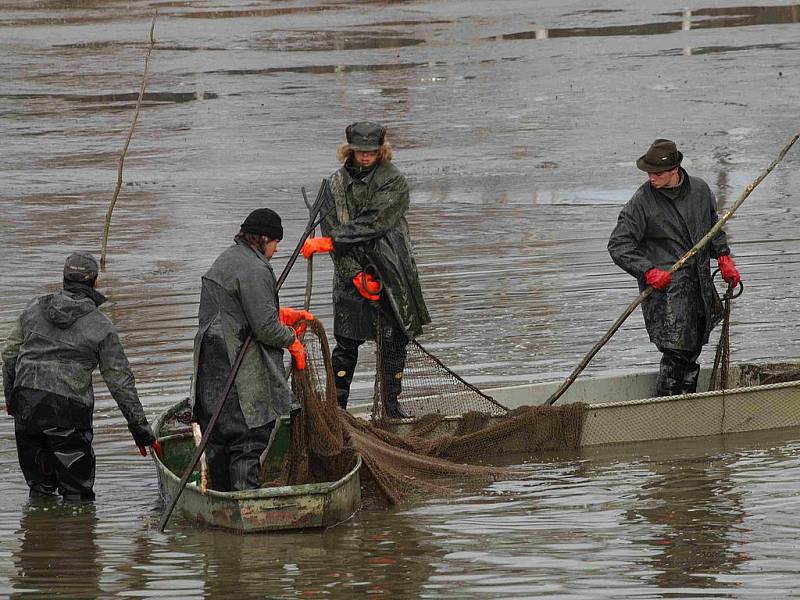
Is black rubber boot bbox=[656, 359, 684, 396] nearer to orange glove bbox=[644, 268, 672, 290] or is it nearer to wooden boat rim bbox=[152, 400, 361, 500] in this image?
orange glove bbox=[644, 268, 672, 290]

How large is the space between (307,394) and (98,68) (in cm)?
2138

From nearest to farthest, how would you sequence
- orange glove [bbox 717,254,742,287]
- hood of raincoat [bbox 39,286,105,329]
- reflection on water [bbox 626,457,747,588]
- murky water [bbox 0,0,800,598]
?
reflection on water [bbox 626,457,747,588] → murky water [bbox 0,0,800,598] → hood of raincoat [bbox 39,286,105,329] → orange glove [bbox 717,254,742,287]

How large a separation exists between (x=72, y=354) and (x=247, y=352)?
106cm

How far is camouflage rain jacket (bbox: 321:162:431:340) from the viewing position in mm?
9680

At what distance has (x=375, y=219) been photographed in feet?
31.7

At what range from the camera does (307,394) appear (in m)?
8.26

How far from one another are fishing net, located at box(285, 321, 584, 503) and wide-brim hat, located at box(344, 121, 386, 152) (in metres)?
1.18

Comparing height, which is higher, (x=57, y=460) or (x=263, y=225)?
(x=263, y=225)

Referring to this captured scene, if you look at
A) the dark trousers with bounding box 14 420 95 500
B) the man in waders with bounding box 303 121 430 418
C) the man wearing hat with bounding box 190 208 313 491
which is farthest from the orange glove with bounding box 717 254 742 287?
the dark trousers with bounding box 14 420 95 500

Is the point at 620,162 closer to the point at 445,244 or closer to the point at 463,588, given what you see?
the point at 445,244

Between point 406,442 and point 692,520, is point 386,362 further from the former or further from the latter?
point 692,520

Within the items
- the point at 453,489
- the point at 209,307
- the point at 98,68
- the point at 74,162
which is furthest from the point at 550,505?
the point at 98,68

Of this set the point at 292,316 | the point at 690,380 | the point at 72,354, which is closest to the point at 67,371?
the point at 72,354

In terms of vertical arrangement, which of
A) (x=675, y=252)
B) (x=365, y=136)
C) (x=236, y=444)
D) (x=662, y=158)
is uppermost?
(x=365, y=136)
